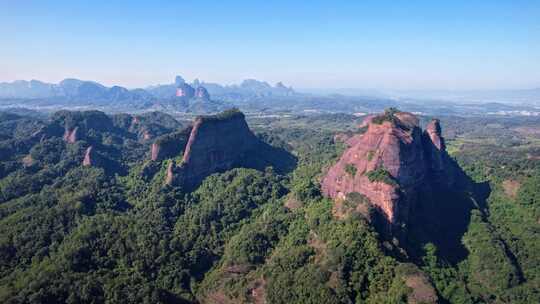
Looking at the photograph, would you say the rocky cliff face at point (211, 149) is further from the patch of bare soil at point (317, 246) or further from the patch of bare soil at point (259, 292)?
the patch of bare soil at point (259, 292)

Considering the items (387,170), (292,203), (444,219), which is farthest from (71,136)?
(444,219)

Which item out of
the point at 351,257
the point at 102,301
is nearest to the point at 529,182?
the point at 351,257

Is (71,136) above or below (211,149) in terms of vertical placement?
above

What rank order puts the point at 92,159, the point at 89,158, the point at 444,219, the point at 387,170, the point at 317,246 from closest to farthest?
the point at 317,246
the point at 387,170
the point at 444,219
the point at 89,158
the point at 92,159

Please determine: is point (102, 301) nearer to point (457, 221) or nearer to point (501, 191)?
point (457, 221)

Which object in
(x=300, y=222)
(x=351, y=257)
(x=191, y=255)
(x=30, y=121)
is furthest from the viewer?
(x=30, y=121)

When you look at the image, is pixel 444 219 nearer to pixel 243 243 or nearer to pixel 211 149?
pixel 243 243
